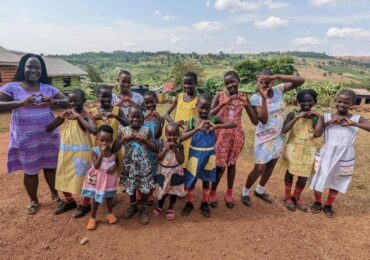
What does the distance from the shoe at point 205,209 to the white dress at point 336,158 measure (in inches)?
61.0

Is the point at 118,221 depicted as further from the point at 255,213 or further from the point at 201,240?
the point at 255,213

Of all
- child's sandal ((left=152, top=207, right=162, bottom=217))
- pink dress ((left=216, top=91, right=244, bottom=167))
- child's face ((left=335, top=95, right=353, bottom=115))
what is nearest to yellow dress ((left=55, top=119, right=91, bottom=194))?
child's sandal ((left=152, top=207, right=162, bottom=217))

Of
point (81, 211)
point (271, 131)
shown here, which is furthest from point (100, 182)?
point (271, 131)

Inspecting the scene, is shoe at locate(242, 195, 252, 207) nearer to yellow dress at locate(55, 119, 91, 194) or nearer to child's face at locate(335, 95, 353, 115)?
child's face at locate(335, 95, 353, 115)

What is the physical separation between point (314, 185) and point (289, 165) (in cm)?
43

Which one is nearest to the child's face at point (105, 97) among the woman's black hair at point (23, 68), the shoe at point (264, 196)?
the woman's black hair at point (23, 68)

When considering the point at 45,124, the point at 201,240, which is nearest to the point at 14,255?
the point at 45,124

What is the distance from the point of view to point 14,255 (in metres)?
2.91

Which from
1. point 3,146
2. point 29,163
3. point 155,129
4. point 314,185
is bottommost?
point 3,146

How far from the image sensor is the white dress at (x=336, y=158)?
3.72 m

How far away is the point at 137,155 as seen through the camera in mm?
3297

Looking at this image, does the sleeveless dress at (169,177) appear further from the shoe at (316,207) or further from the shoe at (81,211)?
the shoe at (316,207)

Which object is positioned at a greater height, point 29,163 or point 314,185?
point 29,163

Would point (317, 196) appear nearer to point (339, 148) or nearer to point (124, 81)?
point (339, 148)
